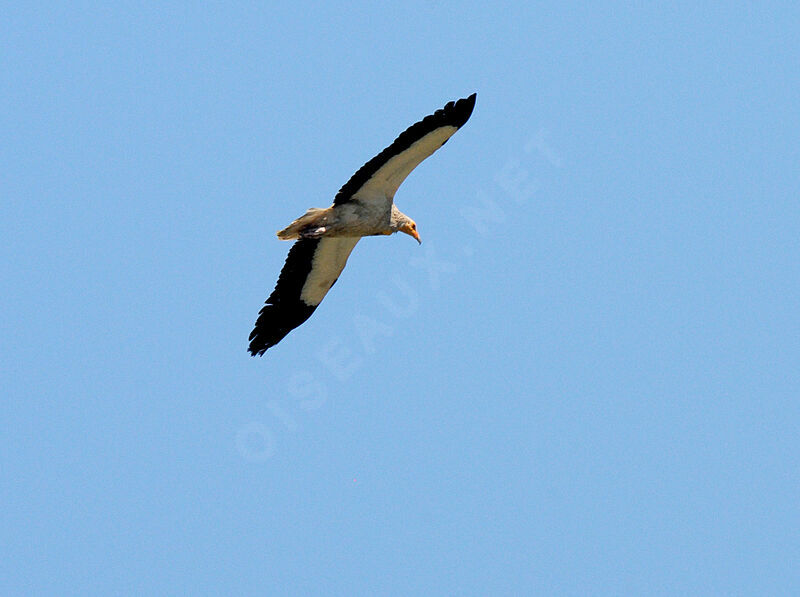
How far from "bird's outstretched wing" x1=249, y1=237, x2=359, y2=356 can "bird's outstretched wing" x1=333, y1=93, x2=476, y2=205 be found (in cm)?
117

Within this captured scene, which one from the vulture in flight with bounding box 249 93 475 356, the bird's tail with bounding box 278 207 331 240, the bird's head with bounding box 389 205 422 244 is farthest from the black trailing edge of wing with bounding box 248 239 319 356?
the bird's head with bounding box 389 205 422 244

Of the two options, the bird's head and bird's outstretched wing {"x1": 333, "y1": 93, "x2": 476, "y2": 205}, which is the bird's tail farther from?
the bird's head

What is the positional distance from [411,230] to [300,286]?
1974mm

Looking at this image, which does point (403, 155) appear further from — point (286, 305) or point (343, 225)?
point (286, 305)

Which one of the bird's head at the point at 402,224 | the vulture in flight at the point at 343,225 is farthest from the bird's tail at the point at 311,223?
the bird's head at the point at 402,224

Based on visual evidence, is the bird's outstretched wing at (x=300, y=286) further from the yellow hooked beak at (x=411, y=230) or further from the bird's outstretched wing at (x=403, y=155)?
the bird's outstretched wing at (x=403, y=155)

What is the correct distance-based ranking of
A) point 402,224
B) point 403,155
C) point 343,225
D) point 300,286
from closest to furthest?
point 403,155 < point 343,225 < point 402,224 < point 300,286

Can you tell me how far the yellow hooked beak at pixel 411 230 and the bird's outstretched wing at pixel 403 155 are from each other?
27.2 inches

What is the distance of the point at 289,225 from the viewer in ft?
57.3

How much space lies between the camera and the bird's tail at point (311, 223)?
17.3 m

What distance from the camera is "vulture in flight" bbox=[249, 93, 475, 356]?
53.3 ft

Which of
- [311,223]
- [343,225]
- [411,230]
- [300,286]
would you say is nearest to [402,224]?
[411,230]

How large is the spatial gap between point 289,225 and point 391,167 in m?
1.84

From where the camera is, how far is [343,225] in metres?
17.3
